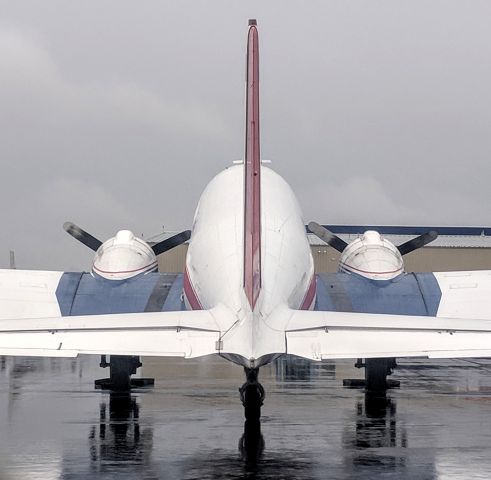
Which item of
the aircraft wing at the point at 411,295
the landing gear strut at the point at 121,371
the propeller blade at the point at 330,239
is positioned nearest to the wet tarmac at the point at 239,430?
the landing gear strut at the point at 121,371

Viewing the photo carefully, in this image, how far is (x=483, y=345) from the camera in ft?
41.4

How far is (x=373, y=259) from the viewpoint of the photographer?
75.9 feet

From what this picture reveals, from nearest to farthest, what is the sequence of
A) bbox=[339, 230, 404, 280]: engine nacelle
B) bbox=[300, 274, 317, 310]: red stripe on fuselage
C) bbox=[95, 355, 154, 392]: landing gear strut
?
1. bbox=[300, 274, 317, 310]: red stripe on fuselage
2. bbox=[95, 355, 154, 392]: landing gear strut
3. bbox=[339, 230, 404, 280]: engine nacelle

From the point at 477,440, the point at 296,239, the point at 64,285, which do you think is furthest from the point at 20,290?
the point at 477,440

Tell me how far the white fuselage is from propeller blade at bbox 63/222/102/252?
5950 millimetres

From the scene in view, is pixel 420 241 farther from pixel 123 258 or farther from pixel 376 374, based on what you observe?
pixel 123 258

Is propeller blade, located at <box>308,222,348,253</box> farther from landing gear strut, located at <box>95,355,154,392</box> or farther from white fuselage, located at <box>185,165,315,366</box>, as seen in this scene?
landing gear strut, located at <box>95,355,154,392</box>

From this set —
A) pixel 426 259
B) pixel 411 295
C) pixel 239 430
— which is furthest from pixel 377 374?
pixel 426 259

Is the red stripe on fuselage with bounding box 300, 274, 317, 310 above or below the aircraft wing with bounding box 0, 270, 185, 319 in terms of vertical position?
below

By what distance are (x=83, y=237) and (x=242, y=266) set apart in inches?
472

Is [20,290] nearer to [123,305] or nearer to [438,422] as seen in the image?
[123,305]

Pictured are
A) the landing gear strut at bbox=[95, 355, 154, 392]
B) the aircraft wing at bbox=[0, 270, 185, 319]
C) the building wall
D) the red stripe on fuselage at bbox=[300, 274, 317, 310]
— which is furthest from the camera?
the building wall

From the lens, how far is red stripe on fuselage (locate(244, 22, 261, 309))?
14406 millimetres

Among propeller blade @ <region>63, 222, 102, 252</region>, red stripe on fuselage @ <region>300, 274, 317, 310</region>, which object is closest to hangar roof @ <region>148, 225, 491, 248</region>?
propeller blade @ <region>63, 222, 102, 252</region>
